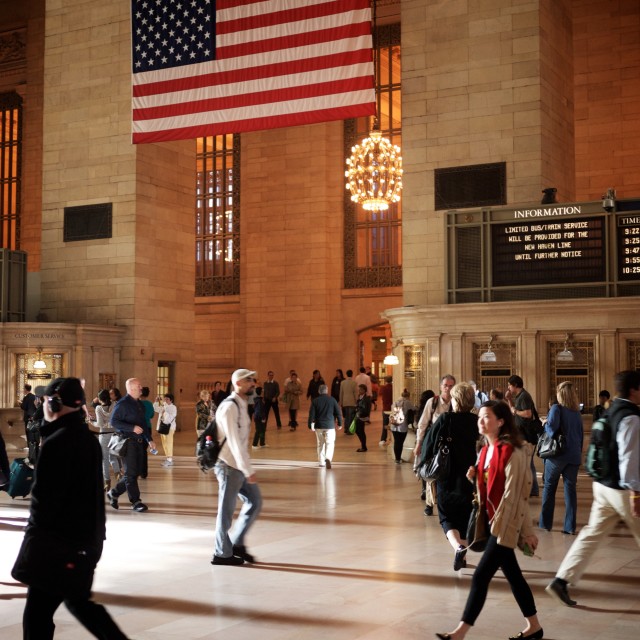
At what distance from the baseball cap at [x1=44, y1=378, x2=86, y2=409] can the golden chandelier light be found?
70.0 feet

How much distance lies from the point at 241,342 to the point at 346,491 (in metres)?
21.2

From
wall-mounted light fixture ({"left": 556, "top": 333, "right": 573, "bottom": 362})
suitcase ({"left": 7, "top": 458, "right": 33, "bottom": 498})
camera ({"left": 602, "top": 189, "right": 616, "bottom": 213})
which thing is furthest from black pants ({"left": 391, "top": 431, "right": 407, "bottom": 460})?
suitcase ({"left": 7, "top": 458, "right": 33, "bottom": 498})

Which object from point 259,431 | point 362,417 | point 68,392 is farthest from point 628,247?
point 68,392

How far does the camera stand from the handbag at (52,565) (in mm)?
4461

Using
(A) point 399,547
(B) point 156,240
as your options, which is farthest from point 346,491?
(B) point 156,240

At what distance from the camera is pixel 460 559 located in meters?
7.82

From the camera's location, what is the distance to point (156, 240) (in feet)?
82.6

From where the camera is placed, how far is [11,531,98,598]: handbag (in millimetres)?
4461

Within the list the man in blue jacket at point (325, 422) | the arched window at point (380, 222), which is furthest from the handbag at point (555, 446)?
the arched window at point (380, 222)

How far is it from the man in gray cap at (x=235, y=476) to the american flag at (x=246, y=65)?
11309mm

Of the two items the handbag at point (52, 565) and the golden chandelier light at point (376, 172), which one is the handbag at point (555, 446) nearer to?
the handbag at point (52, 565)

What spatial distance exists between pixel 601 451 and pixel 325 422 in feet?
34.5

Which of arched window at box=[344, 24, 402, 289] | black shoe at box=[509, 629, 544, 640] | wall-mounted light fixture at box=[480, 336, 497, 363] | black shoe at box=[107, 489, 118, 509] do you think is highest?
arched window at box=[344, 24, 402, 289]

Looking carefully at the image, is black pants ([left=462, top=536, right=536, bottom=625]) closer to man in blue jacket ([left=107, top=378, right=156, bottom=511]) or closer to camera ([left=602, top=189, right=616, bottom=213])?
man in blue jacket ([left=107, top=378, right=156, bottom=511])
